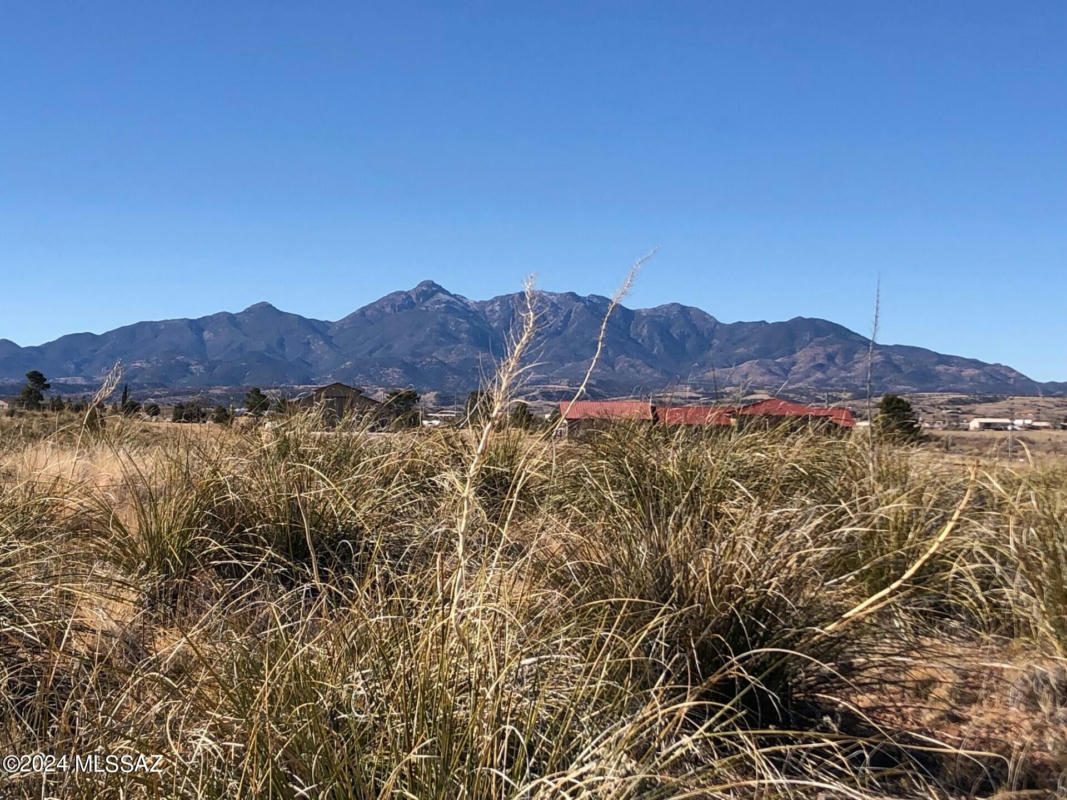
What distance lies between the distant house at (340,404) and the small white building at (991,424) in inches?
158

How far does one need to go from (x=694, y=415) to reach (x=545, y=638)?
3.69 m

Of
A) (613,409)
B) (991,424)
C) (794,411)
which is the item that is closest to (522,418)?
(613,409)

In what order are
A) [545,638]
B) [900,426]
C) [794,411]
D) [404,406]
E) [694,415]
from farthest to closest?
[404,406], [900,426], [794,411], [694,415], [545,638]

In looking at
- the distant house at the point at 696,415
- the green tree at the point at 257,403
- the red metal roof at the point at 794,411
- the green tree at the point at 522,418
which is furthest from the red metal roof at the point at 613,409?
the green tree at the point at 257,403

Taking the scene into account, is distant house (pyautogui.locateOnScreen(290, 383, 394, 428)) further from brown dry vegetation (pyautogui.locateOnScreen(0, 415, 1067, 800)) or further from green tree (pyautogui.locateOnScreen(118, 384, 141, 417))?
green tree (pyautogui.locateOnScreen(118, 384, 141, 417))

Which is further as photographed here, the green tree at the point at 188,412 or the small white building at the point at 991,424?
the green tree at the point at 188,412

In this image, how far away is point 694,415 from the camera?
5.60 metres

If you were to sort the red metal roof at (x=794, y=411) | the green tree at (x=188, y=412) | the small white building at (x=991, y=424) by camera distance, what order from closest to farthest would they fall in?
the small white building at (x=991, y=424)
the red metal roof at (x=794, y=411)
the green tree at (x=188, y=412)

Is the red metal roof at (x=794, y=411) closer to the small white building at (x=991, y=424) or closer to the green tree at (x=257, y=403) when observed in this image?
the small white building at (x=991, y=424)

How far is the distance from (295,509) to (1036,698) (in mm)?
2983

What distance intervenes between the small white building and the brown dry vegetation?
74cm

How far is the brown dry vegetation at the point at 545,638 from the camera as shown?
67.5 inches

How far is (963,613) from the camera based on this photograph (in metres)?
3.28

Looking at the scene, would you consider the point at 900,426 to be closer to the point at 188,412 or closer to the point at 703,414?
the point at 703,414
